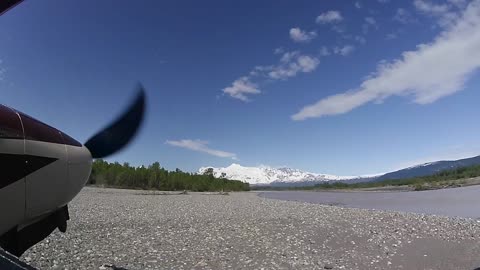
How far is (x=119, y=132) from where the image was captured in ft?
20.5

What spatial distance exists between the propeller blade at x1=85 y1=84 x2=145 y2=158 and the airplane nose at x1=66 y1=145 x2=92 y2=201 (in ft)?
1.27

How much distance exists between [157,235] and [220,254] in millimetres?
3247

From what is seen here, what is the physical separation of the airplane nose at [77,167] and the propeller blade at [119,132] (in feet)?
1.27

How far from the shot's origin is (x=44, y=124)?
16.8 ft

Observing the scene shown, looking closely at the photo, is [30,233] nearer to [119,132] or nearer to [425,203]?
[119,132]

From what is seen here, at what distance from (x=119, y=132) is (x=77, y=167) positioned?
987 mm

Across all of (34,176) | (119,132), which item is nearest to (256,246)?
(119,132)

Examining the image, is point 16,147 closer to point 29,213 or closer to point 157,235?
point 29,213

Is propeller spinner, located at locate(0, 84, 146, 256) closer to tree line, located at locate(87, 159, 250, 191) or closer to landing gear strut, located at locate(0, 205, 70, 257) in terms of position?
landing gear strut, located at locate(0, 205, 70, 257)

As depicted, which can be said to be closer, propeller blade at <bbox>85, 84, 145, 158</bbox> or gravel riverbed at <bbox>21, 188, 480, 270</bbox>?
propeller blade at <bbox>85, 84, 145, 158</bbox>

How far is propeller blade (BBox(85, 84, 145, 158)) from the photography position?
613 cm

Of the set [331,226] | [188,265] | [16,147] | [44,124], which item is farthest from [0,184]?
[331,226]

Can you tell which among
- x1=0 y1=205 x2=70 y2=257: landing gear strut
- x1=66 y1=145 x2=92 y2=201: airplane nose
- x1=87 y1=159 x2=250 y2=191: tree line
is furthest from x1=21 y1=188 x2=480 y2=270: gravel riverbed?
x1=87 y1=159 x2=250 y2=191: tree line

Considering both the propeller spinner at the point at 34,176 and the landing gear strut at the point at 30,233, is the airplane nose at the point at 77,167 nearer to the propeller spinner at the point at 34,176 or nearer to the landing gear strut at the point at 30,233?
the propeller spinner at the point at 34,176
